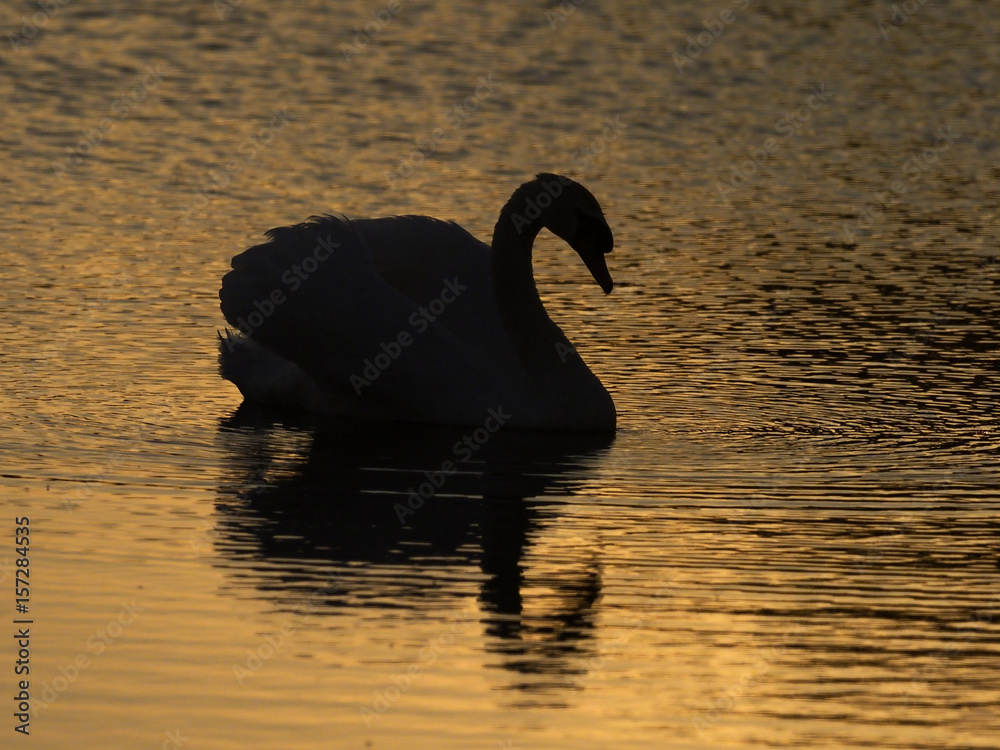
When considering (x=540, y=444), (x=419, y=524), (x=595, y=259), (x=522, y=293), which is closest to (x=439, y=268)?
(x=522, y=293)

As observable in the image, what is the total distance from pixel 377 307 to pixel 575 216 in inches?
48.3

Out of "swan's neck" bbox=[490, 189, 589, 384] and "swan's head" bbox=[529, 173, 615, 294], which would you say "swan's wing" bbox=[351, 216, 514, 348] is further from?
"swan's head" bbox=[529, 173, 615, 294]

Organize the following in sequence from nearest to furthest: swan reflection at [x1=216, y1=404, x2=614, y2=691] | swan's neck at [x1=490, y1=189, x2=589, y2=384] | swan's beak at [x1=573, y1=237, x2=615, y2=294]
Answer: swan reflection at [x1=216, y1=404, x2=614, y2=691]
swan's neck at [x1=490, y1=189, x2=589, y2=384]
swan's beak at [x1=573, y1=237, x2=615, y2=294]

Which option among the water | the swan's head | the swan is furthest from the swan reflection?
the swan's head

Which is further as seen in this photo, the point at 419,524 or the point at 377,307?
the point at 377,307

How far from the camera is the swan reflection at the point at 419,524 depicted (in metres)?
8.41

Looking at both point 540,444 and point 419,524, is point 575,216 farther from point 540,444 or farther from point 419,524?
point 419,524

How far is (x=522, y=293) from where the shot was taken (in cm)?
1218

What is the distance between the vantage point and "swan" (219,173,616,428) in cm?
1193

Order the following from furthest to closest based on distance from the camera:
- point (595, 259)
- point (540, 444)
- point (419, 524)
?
point (595, 259) < point (540, 444) < point (419, 524)

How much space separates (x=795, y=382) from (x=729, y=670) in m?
5.20

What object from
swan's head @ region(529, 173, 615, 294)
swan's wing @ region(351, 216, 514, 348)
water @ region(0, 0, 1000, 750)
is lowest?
water @ region(0, 0, 1000, 750)

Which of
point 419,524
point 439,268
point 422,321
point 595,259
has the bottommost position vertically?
point 419,524

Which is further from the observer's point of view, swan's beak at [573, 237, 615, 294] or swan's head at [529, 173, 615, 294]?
swan's beak at [573, 237, 615, 294]
